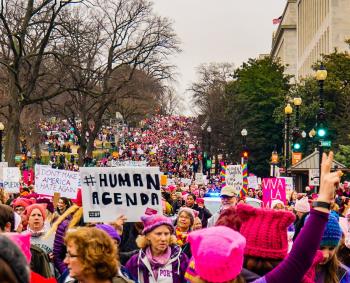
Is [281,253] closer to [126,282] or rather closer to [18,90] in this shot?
[126,282]

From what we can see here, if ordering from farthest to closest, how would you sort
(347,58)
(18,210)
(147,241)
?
(347,58), (18,210), (147,241)

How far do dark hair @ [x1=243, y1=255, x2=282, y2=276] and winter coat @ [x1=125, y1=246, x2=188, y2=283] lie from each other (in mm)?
2701

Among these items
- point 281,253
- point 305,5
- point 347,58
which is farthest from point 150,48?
point 281,253

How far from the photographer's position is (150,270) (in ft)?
24.8

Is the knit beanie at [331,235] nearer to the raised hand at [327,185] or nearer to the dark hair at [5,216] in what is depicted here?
the raised hand at [327,185]

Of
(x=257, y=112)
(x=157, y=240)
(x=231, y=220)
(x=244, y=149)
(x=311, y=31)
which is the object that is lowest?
(x=157, y=240)

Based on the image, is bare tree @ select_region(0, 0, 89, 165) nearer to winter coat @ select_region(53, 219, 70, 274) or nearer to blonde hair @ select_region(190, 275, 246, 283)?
winter coat @ select_region(53, 219, 70, 274)

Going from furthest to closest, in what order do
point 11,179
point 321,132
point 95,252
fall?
point 321,132 → point 11,179 → point 95,252

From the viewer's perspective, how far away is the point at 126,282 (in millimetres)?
5145

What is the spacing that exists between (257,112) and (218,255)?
77.2 m

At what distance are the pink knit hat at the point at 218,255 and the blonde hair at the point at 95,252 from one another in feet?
2.42

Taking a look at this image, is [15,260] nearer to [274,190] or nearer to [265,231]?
[265,231]

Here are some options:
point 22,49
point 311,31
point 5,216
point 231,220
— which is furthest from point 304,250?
point 311,31

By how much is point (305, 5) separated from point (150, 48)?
140 ft
